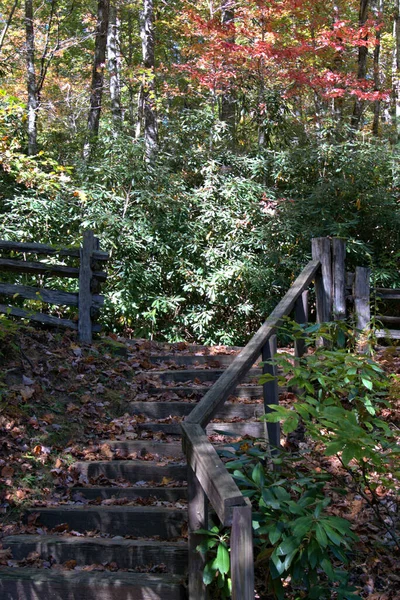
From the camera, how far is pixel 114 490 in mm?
4801

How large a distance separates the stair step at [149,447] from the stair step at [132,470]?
0.58 ft

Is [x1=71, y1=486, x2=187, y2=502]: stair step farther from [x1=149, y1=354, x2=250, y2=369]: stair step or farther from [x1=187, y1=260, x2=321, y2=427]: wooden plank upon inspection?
[x1=149, y1=354, x2=250, y2=369]: stair step

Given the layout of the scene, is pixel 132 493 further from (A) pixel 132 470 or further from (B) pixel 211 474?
(B) pixel 211 474

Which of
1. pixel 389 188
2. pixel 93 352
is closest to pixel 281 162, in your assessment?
pixel 389 188

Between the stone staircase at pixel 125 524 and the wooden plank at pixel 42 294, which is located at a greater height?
the wooden plank at pixel 42 294

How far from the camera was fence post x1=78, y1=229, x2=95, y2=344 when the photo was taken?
7.18 m

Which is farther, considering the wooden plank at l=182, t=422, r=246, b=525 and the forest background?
the forest background

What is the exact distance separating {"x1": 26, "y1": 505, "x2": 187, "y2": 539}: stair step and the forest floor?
0.14 metres

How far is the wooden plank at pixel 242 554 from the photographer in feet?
8.34

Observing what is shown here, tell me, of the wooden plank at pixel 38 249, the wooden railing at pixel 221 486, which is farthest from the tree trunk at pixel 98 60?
the wooden railing at pixel 221 486

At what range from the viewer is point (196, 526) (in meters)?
3.18

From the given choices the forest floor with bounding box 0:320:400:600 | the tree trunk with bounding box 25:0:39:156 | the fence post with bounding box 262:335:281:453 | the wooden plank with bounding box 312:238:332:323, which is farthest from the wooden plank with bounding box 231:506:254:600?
the tree trunk with bounding box 25:0:39:156

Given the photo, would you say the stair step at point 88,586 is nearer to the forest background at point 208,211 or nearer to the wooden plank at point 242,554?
the wooden plank at point 242,554

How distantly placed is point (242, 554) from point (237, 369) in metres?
1.59
